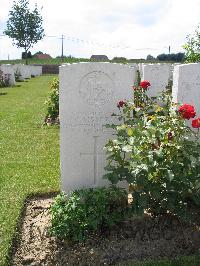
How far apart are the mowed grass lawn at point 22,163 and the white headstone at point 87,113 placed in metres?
0.77

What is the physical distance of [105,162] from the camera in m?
4.61

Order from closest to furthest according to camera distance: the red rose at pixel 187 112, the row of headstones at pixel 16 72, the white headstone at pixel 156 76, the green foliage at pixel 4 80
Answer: the red rose at pixel 187 112
the white headstone at pixel 156 76
the green foliage at pixel 4 80
the row of headstones at pixel 16 72

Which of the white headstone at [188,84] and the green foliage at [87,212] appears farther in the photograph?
the white headstone at [188,84]

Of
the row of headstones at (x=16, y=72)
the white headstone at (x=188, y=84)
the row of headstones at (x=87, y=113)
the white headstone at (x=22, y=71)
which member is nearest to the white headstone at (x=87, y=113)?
the row of headstones at (x=87, y=113)

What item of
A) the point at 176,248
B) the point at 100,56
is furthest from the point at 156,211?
the point at 100,56

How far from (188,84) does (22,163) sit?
115 inches

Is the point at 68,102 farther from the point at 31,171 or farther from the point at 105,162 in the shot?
the point at 31,171

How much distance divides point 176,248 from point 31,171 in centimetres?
293

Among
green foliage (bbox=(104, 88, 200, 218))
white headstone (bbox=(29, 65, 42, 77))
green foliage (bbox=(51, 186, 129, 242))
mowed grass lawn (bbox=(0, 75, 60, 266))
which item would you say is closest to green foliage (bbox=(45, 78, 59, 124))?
mowed grass lawn (bbox=(0, 75, 60, 266))

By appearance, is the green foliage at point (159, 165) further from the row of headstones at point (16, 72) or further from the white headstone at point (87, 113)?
the row of headstones at point (16, 72)

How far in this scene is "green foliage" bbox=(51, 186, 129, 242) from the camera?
3.99 meters

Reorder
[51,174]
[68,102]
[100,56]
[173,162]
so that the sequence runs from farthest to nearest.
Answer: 1. [100,56]
2. [51,174]
3. [68,102]
4. [173,162]

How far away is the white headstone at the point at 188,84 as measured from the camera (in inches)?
212

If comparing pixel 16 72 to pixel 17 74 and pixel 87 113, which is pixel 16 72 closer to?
pixel 17 74
